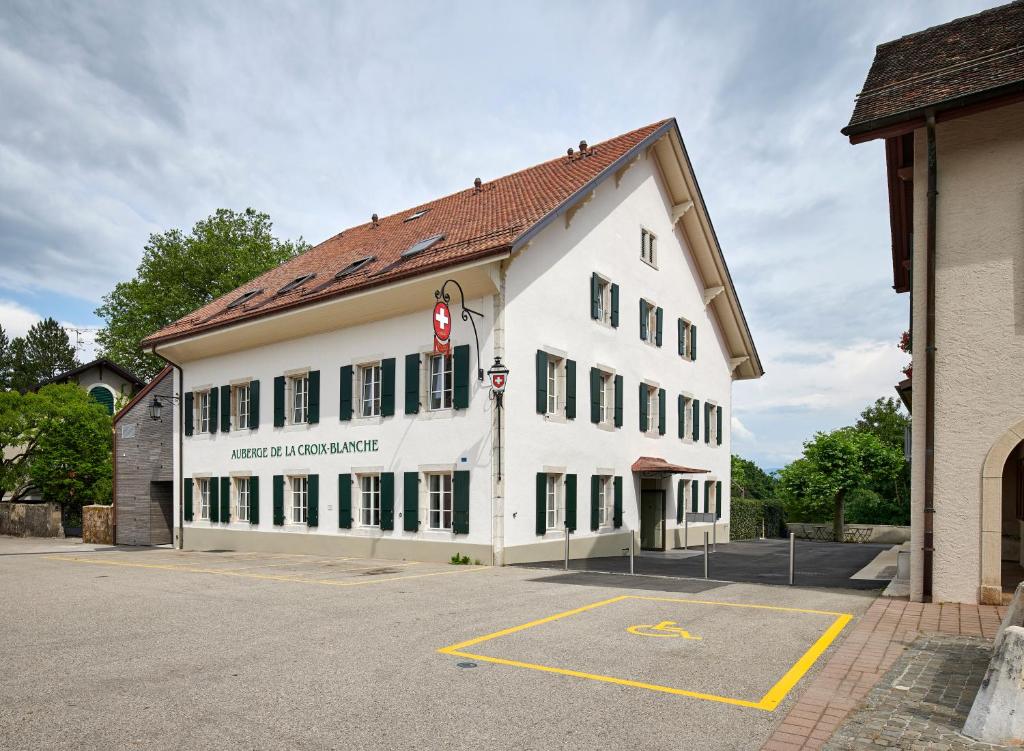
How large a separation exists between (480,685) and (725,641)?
298cm

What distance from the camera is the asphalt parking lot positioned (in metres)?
5.28

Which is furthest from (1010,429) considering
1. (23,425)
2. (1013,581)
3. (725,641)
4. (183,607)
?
(23,425)

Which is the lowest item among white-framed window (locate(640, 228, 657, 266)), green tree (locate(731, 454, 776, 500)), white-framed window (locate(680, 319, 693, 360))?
green tree (locate(731, 454, 776, 500))

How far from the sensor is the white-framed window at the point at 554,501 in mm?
17891

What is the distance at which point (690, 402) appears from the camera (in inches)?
995

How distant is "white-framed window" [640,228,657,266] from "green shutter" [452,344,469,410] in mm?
7347

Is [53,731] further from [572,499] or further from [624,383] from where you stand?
[624,383]

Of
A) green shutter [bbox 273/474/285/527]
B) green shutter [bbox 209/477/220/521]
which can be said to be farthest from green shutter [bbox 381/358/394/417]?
green shutter [bbox 209/477/220/521]

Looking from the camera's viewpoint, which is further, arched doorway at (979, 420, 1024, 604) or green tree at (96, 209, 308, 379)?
green tree at (96, 209, 308, 379)

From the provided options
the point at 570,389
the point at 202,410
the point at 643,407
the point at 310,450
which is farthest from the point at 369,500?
the point at 202,410

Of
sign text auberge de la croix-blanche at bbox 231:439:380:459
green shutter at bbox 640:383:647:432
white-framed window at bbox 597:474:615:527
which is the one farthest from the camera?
green shutter at bbox 640:383:647:432

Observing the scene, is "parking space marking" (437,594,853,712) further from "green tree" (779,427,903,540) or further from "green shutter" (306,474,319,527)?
"green tree" (779,427,903,540)

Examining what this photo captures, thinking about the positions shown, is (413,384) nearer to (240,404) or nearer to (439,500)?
(439,500)

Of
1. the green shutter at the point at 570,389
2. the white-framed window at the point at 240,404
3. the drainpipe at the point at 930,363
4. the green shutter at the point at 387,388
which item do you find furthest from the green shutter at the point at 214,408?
the drainpipe at the point at 930,363
